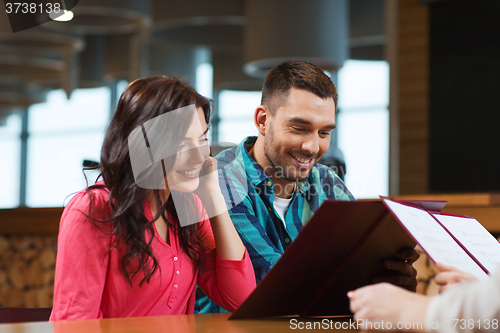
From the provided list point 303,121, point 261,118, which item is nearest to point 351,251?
point 303,121

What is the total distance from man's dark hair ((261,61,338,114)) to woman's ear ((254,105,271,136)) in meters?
0.02

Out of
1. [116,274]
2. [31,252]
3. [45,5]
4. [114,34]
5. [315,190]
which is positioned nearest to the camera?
[116,274]

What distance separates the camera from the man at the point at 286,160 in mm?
1595

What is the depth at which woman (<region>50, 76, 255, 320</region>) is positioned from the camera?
105cm

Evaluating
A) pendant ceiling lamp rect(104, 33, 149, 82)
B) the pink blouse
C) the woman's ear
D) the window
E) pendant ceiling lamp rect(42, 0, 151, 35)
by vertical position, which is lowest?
the window

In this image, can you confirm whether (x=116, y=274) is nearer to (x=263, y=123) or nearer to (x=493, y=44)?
(x=263, y=123)

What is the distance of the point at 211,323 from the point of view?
0.82 meters

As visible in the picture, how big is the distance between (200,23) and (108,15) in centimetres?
77

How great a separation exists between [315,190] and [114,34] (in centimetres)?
586

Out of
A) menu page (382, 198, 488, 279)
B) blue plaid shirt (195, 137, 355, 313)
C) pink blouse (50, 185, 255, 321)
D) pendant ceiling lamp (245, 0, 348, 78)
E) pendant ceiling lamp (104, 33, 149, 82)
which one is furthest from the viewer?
pendant ceiling lamp (104, 33, 149, 82)

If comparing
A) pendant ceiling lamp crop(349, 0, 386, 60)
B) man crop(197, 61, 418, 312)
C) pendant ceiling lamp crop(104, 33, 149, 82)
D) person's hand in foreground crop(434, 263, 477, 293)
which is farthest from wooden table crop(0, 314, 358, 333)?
pendant ceiling lamp crop(104, 33, 149, 82)

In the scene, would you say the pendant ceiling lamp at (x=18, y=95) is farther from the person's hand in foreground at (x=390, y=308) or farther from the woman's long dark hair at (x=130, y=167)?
the person's hand in foreground at (x=390, y=308)

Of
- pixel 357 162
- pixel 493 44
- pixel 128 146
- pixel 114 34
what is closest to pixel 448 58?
pixel 493 44

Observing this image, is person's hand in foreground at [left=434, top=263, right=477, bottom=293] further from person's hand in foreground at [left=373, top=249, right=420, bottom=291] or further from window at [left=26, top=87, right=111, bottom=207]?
window at [left=26, top=87, right=111, bottom=207]
